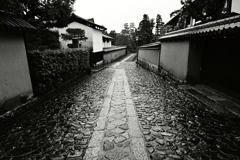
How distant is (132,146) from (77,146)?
1.64 meters

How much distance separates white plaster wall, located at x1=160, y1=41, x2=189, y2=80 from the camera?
35.0 ft

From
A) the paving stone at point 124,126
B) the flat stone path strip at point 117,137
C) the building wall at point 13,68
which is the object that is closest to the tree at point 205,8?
the flat stone path strip at point 117,137

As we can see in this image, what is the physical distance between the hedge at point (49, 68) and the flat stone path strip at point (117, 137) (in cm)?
409

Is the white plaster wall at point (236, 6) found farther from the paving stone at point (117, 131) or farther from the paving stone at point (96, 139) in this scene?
the paving stone at point (96, 139)

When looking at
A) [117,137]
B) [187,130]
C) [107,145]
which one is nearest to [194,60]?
[187,130]

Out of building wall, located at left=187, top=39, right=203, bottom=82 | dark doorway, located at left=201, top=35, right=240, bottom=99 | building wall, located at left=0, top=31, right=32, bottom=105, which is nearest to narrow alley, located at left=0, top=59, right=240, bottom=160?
building wall, located at left=0, top=31, right=32, bottom=105

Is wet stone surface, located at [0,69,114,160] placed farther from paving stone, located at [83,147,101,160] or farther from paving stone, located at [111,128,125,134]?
paving stone, located at [111,128,125,134]

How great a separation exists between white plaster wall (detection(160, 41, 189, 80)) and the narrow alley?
4082 mm

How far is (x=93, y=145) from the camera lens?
4.23 meters

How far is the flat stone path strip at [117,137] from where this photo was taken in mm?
3837

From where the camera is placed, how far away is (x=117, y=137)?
4594mm

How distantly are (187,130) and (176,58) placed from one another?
8.67 meters

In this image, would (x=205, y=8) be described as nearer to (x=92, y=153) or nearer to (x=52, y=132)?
(x=92, y=153)

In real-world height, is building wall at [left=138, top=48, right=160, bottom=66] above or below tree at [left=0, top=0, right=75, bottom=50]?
below
